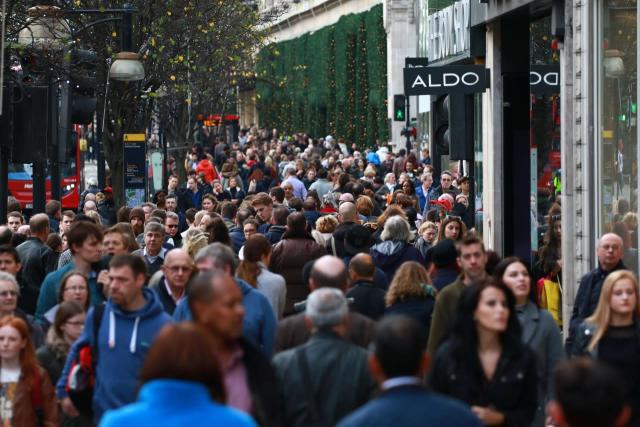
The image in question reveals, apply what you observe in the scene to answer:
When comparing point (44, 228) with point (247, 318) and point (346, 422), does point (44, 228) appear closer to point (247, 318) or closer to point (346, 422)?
point (247, 318)

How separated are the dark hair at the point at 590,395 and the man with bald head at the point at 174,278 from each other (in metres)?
5.70

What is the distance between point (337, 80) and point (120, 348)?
6145 centimetres

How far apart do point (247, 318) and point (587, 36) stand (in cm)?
771

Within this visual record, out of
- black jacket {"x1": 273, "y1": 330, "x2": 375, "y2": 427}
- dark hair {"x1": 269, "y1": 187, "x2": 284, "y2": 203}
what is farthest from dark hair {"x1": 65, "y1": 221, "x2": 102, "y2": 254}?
dark hair {"x1": 269, "y1": 187, "x2": 284, "y2": 203}

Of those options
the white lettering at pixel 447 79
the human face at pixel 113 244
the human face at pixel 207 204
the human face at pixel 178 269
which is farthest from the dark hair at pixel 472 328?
the human face at pixel 207 204

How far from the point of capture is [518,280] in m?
9.95

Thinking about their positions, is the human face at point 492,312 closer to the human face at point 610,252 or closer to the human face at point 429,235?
the human face at point 610,252

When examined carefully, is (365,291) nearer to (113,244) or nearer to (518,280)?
(518,280)

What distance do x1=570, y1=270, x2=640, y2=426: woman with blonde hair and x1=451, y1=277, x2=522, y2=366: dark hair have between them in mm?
1246

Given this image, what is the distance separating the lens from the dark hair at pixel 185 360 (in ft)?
17.2

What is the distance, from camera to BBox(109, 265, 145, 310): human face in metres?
8.89

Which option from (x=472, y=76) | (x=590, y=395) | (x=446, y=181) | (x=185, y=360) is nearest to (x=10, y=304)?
(x=185, y=360)

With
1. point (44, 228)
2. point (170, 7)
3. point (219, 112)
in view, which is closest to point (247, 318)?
point (44, 228)

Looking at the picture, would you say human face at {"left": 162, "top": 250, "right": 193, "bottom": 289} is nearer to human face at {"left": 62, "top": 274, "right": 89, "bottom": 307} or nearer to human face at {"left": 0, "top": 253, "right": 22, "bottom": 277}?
human face at {"left": 62, "top": 274, "right": 89, "bottom": 307}
